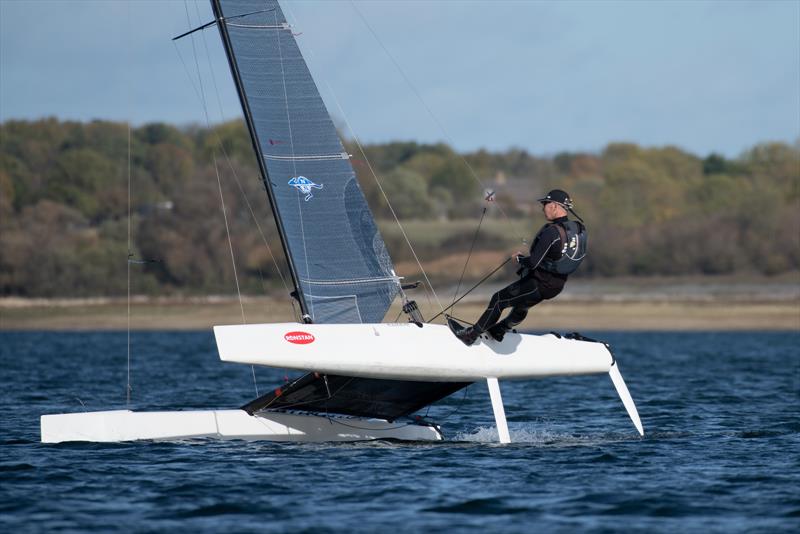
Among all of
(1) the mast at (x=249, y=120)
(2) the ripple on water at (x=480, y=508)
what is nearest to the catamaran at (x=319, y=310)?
(1) the mast at (x=249, y=120)

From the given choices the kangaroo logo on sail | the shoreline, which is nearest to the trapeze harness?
the kangaroo logo on sail

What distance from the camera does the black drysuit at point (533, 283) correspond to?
11.2 m

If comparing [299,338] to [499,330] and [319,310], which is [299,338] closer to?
[319,310]

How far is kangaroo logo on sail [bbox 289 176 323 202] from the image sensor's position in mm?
11859

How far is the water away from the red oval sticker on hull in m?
0.95

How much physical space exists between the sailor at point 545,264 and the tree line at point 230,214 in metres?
26.2

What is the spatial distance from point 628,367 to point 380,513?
17.4 m

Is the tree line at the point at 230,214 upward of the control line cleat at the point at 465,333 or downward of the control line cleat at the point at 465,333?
upward

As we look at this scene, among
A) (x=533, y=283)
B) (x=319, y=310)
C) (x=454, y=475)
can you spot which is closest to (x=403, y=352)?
(x=319, y=310)

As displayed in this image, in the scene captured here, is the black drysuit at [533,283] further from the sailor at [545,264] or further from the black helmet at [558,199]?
the black helmet at [558,199]

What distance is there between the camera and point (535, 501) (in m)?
8.98

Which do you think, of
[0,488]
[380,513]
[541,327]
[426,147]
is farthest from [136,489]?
[426,147]

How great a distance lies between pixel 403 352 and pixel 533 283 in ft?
4.19

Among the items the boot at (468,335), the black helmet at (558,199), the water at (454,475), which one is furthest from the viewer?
the boot at (468,335)
